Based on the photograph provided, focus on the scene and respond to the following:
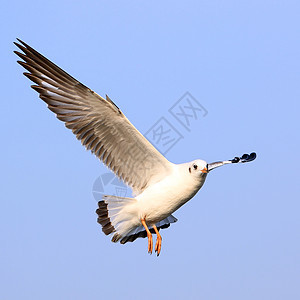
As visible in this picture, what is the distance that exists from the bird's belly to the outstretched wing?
29 cm

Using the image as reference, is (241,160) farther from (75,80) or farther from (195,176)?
(75,80)

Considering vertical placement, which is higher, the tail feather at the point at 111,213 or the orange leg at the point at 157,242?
the tail feather at the point at 111,213

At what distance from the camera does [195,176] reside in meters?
9.69

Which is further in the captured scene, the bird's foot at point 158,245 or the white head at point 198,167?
the bird's foot at point 158,245

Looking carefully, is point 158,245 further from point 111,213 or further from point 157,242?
point 111,213

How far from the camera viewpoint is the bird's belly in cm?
983

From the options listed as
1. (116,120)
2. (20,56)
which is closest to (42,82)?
(20,56)

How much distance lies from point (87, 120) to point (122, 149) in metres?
0.64

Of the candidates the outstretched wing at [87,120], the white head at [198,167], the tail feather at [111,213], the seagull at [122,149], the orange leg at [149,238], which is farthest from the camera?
the tail feather at [111,213]

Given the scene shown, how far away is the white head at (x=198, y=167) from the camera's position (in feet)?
31.6

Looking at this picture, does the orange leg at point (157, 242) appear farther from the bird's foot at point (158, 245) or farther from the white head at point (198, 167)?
the white head at point (198, 167)

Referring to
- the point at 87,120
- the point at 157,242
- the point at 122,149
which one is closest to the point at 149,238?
the point at 157,242

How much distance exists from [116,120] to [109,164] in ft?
2.52

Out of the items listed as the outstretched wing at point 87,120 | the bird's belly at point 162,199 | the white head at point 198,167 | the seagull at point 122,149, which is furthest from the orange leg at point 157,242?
the white head at point 198,167
